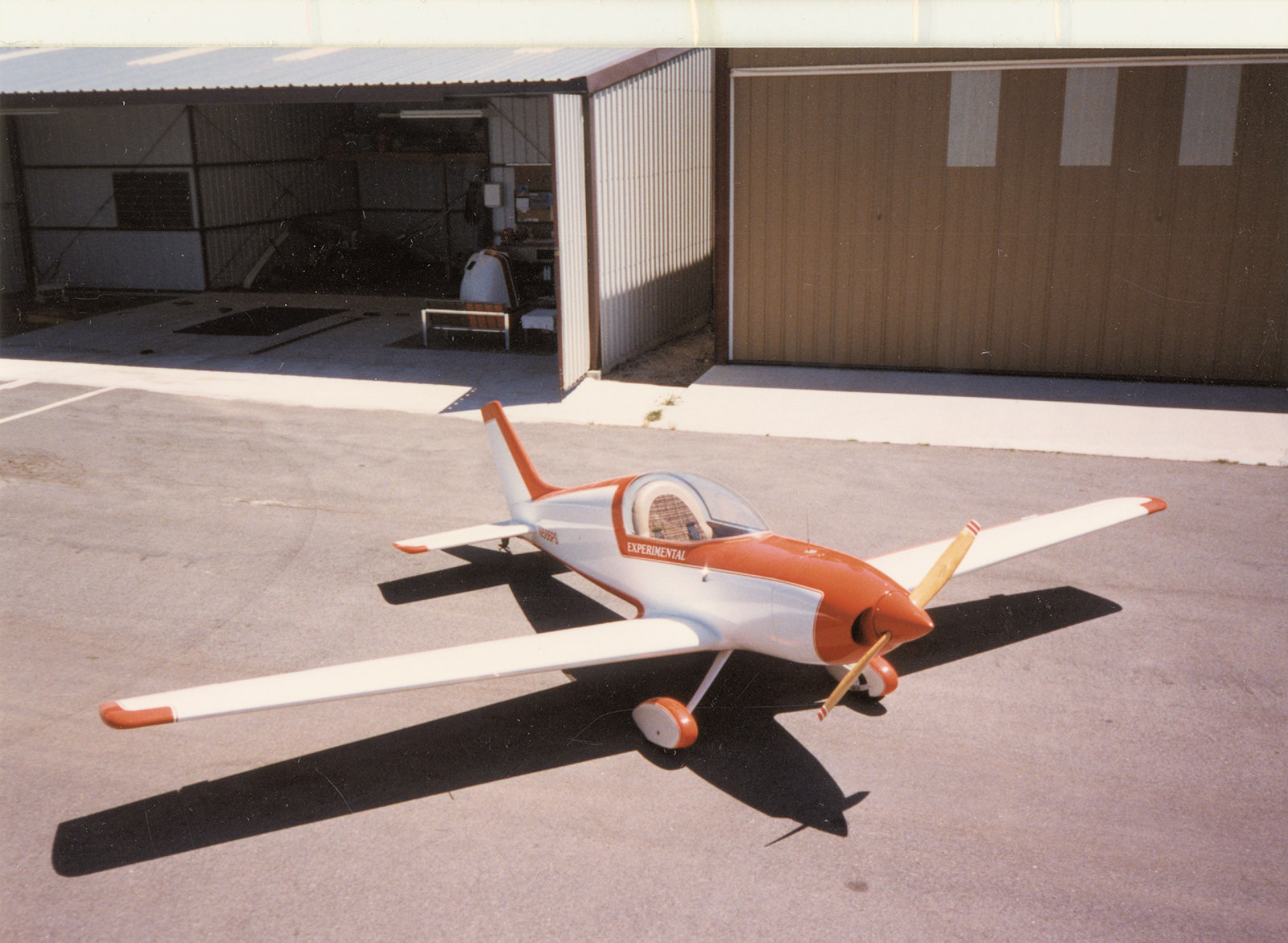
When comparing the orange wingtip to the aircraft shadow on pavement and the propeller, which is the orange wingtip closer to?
the aircraft shadow on pavement

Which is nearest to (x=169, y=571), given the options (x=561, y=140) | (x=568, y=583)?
(x=568, y=583)

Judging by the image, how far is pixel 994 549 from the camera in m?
8.18

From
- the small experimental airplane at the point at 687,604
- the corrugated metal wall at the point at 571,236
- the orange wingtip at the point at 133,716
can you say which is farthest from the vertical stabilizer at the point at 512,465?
the corrugated metal wall at the point at 571,236

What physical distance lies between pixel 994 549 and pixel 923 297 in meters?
9.66

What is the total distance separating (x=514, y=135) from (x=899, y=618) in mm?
21554

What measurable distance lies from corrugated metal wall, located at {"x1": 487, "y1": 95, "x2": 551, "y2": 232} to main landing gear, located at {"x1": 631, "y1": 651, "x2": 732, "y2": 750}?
65.9ft

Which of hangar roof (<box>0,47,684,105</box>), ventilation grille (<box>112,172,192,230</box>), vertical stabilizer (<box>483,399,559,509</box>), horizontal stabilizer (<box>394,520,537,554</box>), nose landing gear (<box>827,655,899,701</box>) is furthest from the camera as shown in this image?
ventilation grille (<box>112,172,192,230</box>)

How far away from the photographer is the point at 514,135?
24.8 meters

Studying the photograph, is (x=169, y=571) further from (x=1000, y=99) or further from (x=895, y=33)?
(x=1000, y=99)

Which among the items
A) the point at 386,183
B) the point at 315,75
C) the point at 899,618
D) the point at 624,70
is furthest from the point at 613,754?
the point at 386,183

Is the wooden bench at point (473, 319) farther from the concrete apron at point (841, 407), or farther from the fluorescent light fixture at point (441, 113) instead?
the fluorescent light fixture at point (441, 113)

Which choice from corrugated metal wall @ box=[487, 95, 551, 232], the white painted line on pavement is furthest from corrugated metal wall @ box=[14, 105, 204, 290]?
the white painted line on pavement

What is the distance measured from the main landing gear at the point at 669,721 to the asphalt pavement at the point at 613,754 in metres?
0.14

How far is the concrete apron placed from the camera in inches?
534
